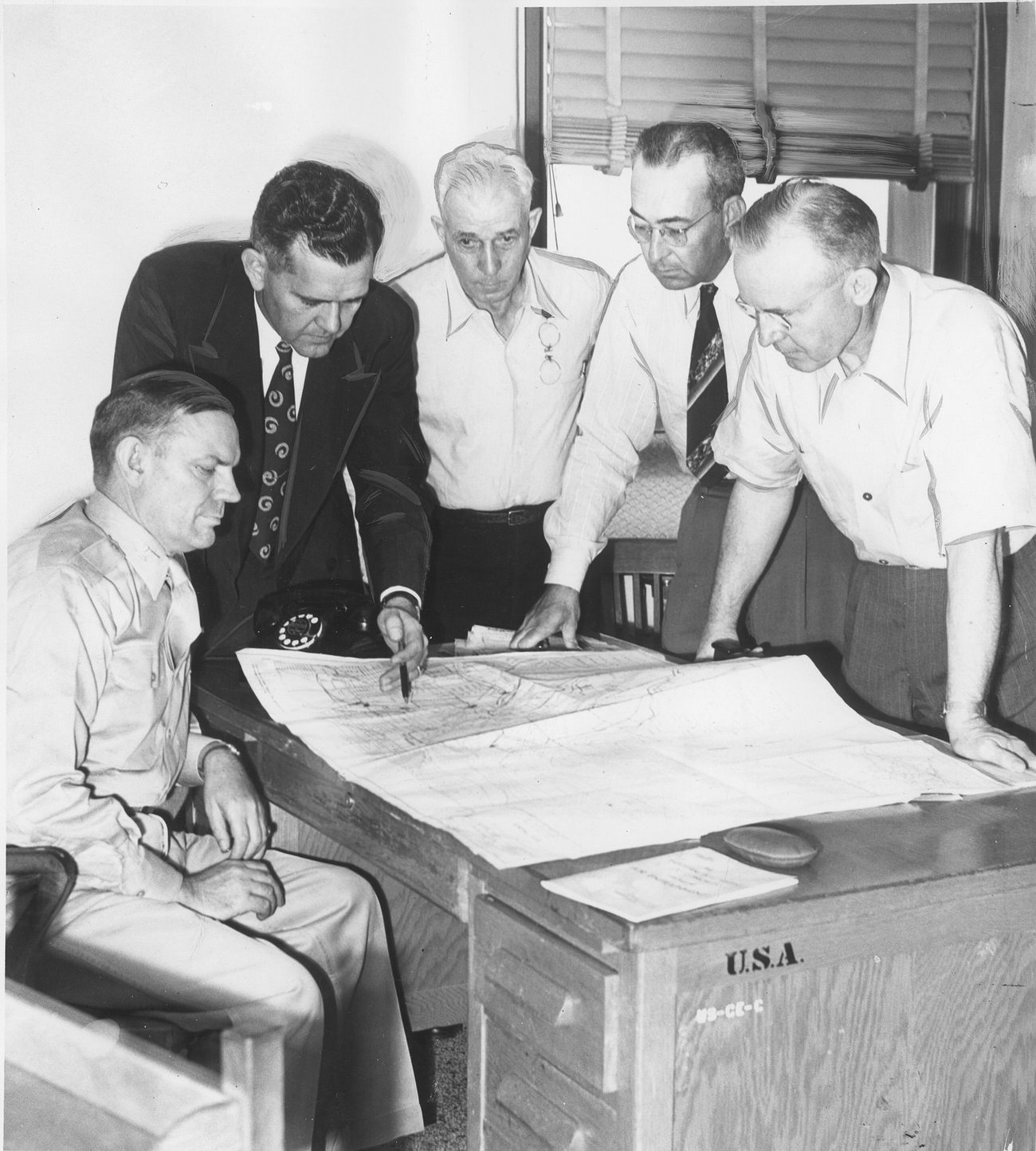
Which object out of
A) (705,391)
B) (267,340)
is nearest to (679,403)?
(705,391)

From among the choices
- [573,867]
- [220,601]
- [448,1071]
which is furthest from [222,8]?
[448,1071]

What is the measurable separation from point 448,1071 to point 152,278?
153cm

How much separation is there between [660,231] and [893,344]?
0.55m

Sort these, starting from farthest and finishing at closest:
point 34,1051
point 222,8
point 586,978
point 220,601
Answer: point 220,601
point 222,8
point 34,1051
point 586,978

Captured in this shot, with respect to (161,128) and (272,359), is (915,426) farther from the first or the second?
(161,128)

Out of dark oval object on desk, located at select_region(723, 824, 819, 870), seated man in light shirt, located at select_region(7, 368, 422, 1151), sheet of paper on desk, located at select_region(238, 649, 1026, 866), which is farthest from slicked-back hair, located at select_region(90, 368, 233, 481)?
dark oval object on desk, located at select_region(723, 824, 819, 870)

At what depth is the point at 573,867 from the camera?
121cm

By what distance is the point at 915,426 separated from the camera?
191 cm

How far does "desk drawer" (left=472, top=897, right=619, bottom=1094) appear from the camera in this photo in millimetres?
1111

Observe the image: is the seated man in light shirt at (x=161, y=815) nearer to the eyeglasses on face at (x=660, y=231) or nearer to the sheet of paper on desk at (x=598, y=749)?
the sheet of paper on desk at (x=598, y=749)

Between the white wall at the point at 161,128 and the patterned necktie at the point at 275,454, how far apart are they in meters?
0.27

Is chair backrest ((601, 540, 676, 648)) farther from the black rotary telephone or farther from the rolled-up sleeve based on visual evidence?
the black rotary telephone

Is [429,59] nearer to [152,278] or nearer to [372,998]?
[152,278]

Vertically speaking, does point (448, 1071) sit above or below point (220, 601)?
below
